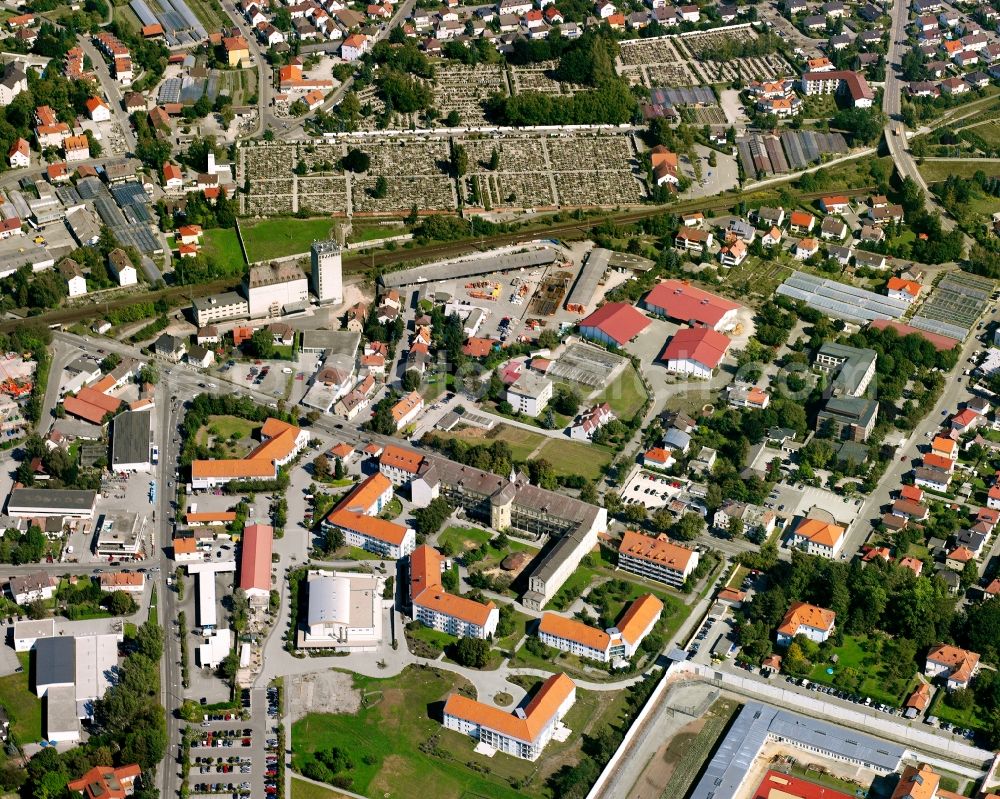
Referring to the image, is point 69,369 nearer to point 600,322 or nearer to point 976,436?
point 600,322

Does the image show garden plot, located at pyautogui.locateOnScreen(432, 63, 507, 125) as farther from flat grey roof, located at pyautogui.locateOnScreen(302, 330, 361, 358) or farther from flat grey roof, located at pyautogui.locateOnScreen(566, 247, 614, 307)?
flat grey roof, located at pyautogui.locateOnScreen(302, 330, 361, 358)

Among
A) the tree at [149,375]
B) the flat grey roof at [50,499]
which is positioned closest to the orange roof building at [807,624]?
the flat grey roof at [50,499]

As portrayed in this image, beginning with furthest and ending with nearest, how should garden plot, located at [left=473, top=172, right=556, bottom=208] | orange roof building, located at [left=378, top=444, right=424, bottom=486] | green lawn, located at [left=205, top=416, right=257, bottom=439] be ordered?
garden plot, located at [left=473, top=172, right=556, bottom=208] < green lawn, located at [left=205, top=416, right=257, bottom=439] < orange roof building, located at [left=378, top=444, right=424, bottom=486]

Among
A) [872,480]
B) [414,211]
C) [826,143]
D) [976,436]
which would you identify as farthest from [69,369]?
[826,143]

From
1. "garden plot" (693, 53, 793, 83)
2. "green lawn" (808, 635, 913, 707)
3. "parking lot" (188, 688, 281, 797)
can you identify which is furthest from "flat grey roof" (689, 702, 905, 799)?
"garden plot" (693, 53, 793, 83)

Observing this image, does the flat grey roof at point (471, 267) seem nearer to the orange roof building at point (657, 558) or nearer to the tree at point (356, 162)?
the tree at point (356, 162)

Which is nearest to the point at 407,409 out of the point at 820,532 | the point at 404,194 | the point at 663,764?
the point at 820,532
